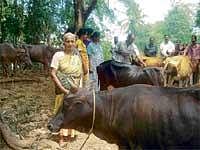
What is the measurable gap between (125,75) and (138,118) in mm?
5413

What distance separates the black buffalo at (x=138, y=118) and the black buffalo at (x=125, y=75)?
4901 millimetres

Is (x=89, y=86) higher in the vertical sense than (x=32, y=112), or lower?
higher

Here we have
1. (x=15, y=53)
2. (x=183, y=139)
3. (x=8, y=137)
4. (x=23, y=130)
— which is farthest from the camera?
(x=15, y=53)

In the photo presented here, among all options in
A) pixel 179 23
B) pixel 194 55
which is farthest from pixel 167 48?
pixel 179 23

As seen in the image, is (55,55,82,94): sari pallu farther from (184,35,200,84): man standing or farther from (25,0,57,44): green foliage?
(25,0,57,44): green foliage

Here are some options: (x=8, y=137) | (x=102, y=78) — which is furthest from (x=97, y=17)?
(x=8, y=137)

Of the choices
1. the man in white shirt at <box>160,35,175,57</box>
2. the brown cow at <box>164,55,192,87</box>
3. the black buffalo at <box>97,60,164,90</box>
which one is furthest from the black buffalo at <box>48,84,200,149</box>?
the man in white shirt at <box>160,35,175,57</box>

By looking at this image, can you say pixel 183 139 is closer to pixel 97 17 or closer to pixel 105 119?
pixel 105 119

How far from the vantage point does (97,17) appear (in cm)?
2605

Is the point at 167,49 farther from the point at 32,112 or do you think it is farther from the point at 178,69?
the point at 32,112

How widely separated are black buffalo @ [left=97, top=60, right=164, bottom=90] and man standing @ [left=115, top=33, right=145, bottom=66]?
1.31 m

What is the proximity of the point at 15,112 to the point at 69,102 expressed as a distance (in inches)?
210

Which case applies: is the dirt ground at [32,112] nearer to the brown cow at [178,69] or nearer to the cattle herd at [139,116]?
the cattle herd at [139,116]

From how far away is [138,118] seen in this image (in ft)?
14.8
